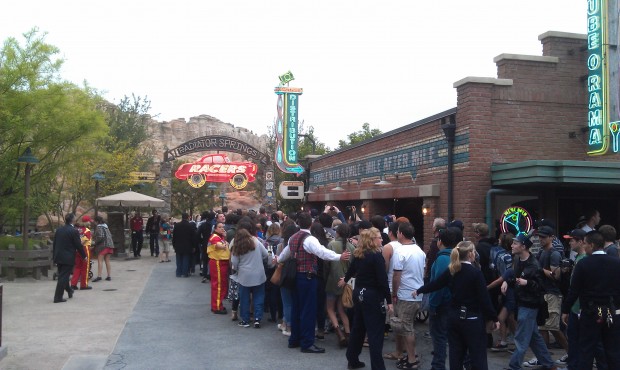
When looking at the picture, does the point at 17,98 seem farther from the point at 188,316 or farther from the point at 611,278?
the point at 611,278

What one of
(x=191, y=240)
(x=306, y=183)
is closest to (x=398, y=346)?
(x=191, y=240)

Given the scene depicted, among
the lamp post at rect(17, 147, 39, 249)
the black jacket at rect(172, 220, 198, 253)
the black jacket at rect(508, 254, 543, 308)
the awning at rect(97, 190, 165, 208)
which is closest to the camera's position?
the black jacket at rect(508, 254, 543, 308)

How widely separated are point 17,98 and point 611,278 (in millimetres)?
13293

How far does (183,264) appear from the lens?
53.7 ft

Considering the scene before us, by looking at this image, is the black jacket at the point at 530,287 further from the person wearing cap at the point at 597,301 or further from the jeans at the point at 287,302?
the jeans at the point at 287,302

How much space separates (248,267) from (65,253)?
4.58 meters

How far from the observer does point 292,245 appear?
8.35 metres

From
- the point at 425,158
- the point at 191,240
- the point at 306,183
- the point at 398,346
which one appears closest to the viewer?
the point at 398,346

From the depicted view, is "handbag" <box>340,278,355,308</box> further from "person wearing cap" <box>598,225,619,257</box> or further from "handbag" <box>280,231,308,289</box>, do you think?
"person wearing cap" <box>598,225,619,257</box>

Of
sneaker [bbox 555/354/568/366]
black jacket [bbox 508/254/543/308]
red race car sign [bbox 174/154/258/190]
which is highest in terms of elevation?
red race car sign [bbox 174/154/258/190]

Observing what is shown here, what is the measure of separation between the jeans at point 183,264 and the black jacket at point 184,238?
17 cm

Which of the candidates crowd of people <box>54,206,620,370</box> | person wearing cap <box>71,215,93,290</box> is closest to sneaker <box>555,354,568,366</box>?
crowd of people <box>54,206,620,370</box>

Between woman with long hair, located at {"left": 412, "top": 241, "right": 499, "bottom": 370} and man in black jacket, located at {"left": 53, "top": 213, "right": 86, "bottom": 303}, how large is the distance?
8.60 meters

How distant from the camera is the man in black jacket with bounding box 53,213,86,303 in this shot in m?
11.9
